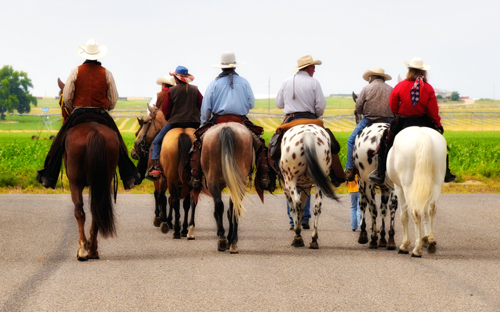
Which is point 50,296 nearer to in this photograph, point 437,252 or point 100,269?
point 100,269

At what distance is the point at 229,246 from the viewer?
35.2 ft

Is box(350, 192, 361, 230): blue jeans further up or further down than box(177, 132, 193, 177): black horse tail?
further down

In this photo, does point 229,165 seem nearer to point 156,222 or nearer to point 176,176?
point 176,176

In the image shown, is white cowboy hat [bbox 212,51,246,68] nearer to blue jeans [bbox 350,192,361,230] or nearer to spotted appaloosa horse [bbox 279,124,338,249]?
spotted appaloosa horse [bbox 279,124,338,249]

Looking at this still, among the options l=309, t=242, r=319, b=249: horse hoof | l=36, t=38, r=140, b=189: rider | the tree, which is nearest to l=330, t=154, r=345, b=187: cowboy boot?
l=309, t=242, r=319, b=249: horse hoof

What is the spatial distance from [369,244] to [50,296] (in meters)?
5.22

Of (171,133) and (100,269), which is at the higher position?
(171,133)

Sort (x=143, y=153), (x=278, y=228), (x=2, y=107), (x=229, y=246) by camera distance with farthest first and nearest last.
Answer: (x=2, y=107) < (x=143, y=153) < (x=278, y=228) < (x=229, y=246)

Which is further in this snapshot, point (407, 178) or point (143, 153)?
point (143, 153)

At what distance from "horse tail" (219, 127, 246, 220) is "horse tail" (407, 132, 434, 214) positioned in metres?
2.38

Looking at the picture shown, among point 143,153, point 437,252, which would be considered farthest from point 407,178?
point 143,153

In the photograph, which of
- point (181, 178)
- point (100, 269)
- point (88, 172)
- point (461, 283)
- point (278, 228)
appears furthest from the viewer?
point (278, 228)

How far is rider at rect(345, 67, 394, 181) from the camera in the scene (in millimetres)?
11852

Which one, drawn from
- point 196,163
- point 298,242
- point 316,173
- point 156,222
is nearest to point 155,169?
point 156,222
